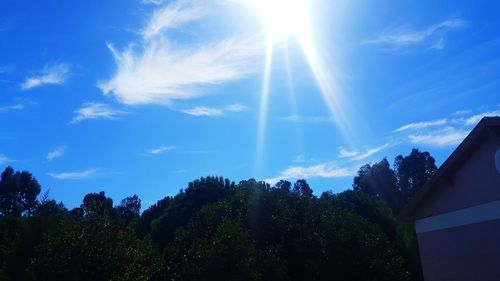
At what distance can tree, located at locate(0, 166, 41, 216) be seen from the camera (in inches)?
2879

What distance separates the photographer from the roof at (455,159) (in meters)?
12.3

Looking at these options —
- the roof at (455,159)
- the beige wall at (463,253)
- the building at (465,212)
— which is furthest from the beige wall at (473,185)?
the beige wall at (463,253)

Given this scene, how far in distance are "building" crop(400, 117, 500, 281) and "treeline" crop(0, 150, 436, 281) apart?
10.4m

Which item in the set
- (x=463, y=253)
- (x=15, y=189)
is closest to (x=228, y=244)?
(x=463, y=253)

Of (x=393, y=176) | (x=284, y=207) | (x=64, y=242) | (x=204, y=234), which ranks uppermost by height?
(x=393, y=176)

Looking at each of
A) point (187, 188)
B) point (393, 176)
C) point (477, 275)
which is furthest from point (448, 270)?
point (393, 176)

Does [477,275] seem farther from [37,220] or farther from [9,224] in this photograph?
[9,224]

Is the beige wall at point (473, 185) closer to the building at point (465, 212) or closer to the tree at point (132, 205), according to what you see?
the building at point (465, 212)

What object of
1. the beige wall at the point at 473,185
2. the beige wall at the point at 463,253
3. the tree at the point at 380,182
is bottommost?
the beige wall at the point at 463,253

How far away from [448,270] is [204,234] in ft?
59.7

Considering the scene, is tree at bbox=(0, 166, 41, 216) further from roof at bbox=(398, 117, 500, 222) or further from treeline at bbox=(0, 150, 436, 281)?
roof at bbox=(398, 117, 500, 222)

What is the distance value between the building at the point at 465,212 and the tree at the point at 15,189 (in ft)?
224

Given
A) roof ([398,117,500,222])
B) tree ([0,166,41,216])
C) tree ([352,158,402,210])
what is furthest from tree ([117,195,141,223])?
roof ([398,117,500,222])

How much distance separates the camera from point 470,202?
42.5ft
